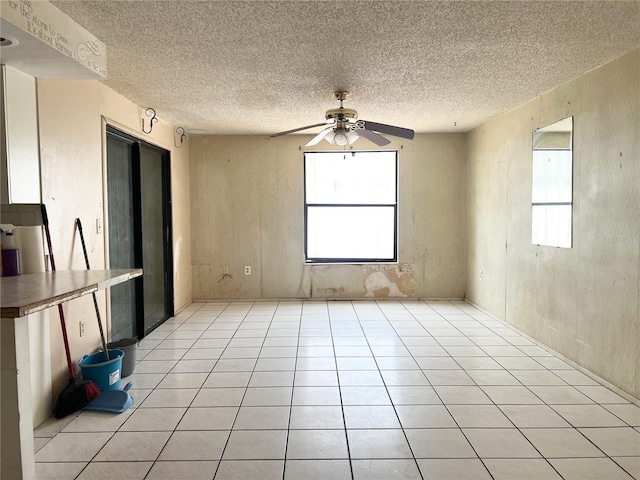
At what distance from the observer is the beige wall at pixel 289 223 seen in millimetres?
5754

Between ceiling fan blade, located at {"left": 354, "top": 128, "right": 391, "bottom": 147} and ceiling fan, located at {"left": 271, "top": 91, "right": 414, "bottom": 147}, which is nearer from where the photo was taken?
ceiling fan, located at {"left": 271, "top": 91, "right": 414, "bottom": 147}

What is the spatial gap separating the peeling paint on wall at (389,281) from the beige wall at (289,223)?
15 mm

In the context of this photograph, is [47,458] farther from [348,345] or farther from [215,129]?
[215,129]

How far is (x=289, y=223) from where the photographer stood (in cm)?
581

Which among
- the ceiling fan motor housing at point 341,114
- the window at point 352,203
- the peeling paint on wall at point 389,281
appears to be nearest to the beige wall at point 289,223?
the peeling paint on wall at point 389,281

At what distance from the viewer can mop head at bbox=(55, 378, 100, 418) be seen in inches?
99.0

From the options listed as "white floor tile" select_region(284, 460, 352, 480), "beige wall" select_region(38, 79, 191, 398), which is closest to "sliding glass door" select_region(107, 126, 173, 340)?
"beige wall" select_region(38, 79, 191, 398)

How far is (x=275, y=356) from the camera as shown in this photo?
11.7 ft

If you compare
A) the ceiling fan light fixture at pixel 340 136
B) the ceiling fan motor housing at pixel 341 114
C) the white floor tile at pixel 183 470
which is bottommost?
the white floor tile at pixel 183 470

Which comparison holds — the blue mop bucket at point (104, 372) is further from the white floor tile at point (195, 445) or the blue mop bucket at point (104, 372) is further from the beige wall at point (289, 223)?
the beige wall at point (289, 223)

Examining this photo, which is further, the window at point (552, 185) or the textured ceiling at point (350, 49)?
the window at point (552, 185)

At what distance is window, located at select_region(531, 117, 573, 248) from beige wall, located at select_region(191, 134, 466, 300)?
186 centimetres

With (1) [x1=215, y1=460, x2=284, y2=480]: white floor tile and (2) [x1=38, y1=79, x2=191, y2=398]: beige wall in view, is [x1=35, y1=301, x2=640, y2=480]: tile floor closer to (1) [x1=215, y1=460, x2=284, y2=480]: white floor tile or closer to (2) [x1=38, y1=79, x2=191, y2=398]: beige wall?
(1) [x1=215, y1=460, x2=284, y2=480]: white floor tile

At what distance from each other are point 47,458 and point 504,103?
4.64 meters
